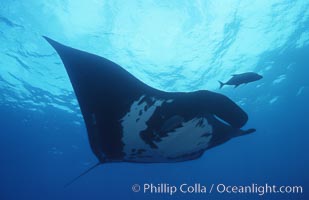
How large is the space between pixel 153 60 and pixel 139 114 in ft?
31.4

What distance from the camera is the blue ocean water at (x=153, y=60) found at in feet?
35.1

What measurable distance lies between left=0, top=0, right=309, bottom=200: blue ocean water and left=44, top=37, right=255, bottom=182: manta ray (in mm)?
6973

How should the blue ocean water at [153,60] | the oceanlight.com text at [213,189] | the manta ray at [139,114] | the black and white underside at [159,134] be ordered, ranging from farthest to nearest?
the oceanlight.com text at [213,189], the blue ocean water at [153,60], the black and white underside at [159,134], the manta ray at [139,114]

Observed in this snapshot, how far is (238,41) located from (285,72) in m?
6.60

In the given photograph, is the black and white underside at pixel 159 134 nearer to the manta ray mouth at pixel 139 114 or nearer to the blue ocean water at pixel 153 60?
the manta ray mouth at pixel 139 114

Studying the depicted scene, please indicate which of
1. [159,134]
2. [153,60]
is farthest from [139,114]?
[153,60]

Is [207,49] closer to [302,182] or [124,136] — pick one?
[124,136]

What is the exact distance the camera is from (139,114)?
12.8 ft

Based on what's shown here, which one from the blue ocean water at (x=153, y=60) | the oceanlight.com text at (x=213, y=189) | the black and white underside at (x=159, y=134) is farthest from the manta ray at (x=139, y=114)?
the oceanlight.com text at (x=213, y=189)

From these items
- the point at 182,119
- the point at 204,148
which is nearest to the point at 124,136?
the point at 182,119

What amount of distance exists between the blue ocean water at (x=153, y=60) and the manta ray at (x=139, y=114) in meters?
6.97

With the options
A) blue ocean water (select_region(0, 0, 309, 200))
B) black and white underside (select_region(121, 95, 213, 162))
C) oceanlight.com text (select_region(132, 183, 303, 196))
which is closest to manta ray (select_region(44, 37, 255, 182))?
black and white underside (select_region(121, 95, 213, 162))

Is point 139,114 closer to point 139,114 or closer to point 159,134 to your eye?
point 139,114

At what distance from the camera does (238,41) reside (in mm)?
13070
